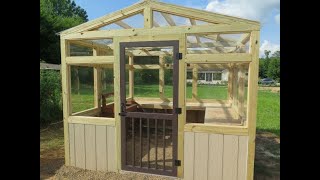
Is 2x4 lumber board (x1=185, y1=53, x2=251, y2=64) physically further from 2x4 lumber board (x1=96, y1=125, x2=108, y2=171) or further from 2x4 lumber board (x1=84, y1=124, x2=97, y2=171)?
2x4 lumber board (x1=84, y1=124, x2=97, y2=171)

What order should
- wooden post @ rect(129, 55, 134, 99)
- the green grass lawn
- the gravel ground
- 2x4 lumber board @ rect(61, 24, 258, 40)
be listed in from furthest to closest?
wooden post @ rect(129, 55, 134, 99)
the green grass lawn
the gravel ground
2x4 lumber board @ rect(61, 24, 258, 40)

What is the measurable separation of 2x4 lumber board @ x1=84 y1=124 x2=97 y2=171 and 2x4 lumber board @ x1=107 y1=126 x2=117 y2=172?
277 mm

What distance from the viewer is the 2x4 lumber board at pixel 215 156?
141 inches

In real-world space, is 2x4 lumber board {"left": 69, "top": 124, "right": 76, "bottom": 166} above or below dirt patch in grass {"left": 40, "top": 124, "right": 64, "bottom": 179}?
above

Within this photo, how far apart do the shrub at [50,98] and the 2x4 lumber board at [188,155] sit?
5.43 m

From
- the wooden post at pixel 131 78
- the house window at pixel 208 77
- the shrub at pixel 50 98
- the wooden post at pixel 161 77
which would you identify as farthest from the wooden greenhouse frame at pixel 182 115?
the shrub at pixel 50 98

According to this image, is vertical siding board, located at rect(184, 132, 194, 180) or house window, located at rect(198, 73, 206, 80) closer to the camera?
vertical siding board, located at rect(184, 132, 194, 180)

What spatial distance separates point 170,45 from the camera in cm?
364

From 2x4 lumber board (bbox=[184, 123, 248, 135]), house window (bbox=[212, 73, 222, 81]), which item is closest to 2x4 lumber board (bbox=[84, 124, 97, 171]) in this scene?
2x4 lumber board (bbox=[184, 123, 248, 135])

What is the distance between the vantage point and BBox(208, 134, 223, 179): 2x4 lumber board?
3.58 metres

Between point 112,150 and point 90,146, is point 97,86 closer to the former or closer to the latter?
point 90,146

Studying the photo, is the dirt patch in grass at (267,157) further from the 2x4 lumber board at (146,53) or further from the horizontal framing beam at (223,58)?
the 2x4 lumber board at (146,53)
